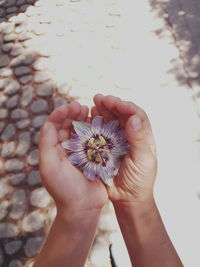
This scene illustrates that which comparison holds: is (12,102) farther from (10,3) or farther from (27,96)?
(10,3)

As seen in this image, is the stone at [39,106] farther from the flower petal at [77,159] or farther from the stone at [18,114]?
the flower petal at [77,159]

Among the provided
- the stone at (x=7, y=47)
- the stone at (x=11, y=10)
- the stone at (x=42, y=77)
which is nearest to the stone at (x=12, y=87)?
the stone at (x=42, y=77)

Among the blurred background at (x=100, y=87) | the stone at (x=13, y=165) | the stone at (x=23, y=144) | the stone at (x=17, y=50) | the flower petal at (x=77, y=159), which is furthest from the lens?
the stone at (x=17, y=50)

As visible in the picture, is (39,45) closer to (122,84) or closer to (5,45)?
(5,45)

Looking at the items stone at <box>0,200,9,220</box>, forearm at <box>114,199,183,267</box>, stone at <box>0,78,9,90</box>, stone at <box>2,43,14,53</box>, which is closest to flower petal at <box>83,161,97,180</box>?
forearm at <box>114,199,183,267</box>

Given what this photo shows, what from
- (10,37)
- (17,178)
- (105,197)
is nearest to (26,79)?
(10,37)
